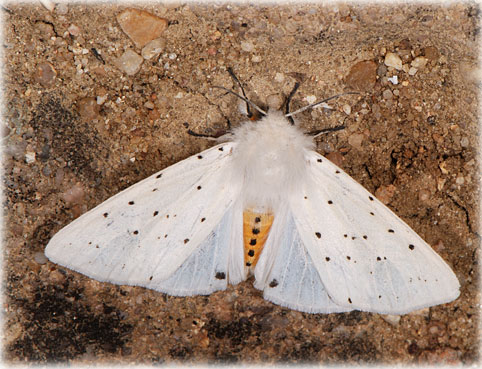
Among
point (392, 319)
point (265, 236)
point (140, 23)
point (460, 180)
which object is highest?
point (140, 23)

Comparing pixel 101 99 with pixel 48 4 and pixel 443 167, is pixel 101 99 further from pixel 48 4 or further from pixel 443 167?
pixel 443 167

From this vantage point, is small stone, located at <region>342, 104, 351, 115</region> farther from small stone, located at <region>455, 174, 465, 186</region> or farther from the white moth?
small stone, located at <region>455, 174, 465, 186</region>

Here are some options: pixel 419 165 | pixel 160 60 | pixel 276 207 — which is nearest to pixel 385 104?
pixel 419 165

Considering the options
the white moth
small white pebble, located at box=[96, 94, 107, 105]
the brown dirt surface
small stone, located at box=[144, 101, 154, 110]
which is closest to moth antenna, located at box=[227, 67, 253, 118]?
the brown dirt surface

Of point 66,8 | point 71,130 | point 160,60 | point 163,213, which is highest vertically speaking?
point 66,8

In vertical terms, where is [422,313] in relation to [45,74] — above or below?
below

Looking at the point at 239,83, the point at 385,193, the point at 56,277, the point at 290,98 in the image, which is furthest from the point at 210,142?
the point at 56,277

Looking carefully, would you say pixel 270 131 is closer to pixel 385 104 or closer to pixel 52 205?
pixel 385 104
